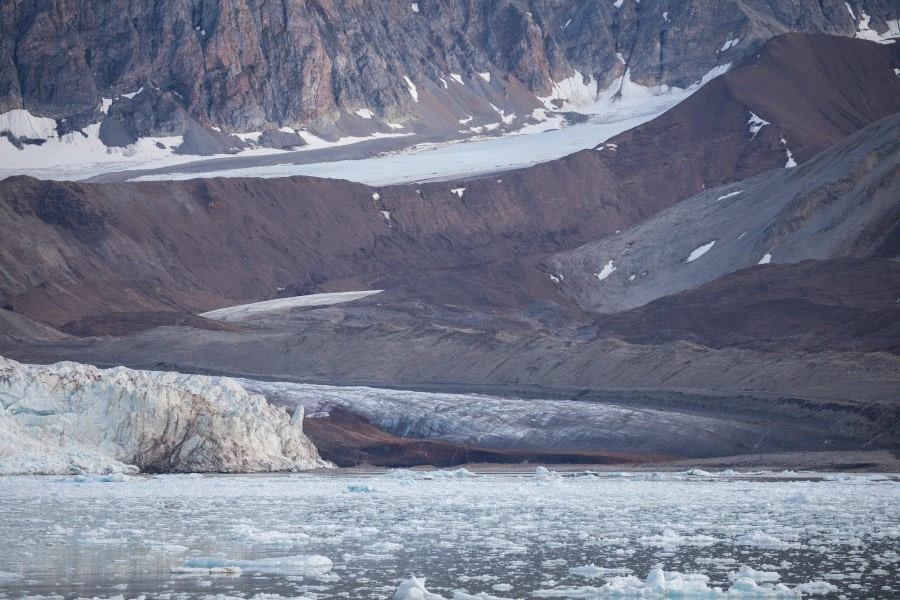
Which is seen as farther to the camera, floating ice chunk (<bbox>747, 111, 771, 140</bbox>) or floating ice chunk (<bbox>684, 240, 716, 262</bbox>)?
floating ice chunk (<bbox>747, 111, 771, 140</bbox>)

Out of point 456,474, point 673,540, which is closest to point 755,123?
point 456,474

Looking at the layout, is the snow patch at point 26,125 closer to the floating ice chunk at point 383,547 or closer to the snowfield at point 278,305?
the snowfield at point 278,305

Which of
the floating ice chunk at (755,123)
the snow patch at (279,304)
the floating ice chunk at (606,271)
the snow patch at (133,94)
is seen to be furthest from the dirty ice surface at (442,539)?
the snow patch at (133,94)

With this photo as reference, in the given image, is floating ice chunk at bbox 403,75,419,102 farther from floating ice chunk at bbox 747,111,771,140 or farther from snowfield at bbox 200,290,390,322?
snowfield at bbox 200,290,390,322

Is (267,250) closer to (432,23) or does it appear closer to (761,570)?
(432,23)

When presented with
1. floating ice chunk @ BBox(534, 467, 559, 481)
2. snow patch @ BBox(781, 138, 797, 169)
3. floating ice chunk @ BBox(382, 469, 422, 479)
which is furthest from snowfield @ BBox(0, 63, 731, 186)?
floating ice chunk @ BBox(534, 467, 559, 481)

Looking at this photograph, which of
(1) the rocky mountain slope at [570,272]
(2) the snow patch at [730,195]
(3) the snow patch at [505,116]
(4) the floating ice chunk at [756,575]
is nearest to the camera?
(4) the floating ice chunk at [756,575]
